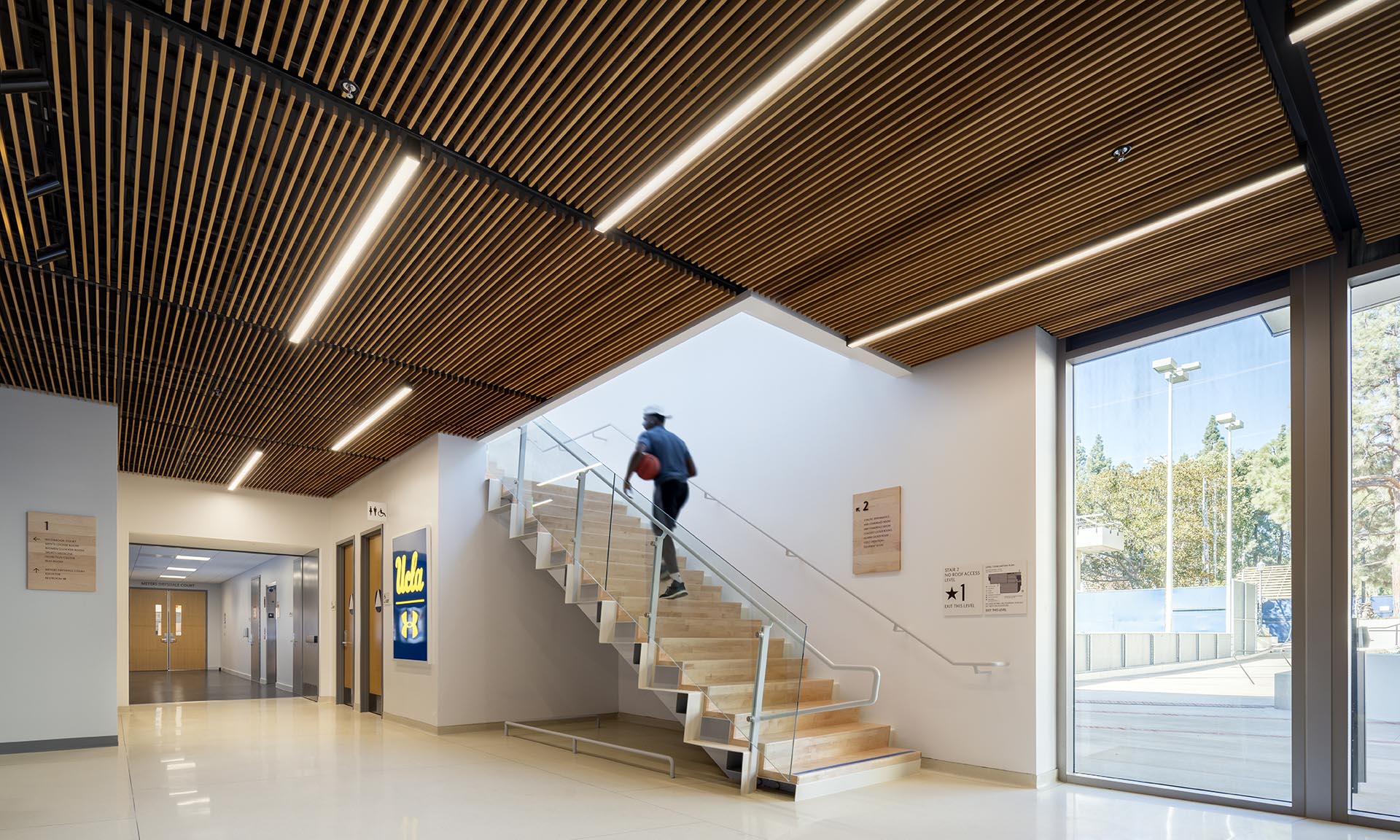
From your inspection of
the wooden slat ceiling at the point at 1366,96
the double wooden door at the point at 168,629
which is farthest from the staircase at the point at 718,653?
the double wooden door at the point at 168,629

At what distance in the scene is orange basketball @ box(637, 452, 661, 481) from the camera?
27.1ft

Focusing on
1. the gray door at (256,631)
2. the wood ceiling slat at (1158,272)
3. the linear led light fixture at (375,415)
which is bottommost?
the gray door at (256,631)

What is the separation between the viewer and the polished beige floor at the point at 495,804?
4.93m

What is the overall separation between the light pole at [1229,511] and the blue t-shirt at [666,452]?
15.2 feet

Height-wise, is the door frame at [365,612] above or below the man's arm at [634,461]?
below

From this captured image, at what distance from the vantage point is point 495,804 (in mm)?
5645

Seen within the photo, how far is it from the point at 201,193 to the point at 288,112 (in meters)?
1.12

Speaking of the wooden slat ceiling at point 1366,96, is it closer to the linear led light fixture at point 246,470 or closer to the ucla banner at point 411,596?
the ucla banner at point 411,596

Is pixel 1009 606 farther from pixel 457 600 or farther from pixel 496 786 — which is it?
pixel 457 600

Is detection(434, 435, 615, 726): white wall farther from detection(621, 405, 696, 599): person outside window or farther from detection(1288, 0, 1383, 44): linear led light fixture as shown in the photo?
detection(1288, 0, 1383, 44): linear led light fixture

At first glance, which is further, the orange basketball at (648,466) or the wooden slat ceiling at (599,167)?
the orange basketball at (648,466)

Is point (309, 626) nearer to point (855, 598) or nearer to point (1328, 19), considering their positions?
point (855, 598)

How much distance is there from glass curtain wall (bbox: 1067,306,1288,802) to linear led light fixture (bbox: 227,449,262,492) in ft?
32.5

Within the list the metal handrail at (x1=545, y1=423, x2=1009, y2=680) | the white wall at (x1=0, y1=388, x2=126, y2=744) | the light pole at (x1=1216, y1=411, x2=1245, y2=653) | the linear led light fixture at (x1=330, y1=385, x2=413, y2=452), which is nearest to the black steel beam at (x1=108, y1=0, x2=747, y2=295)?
the metal handrail at (x1=545, y1=423, x2=1009, y2=680)
